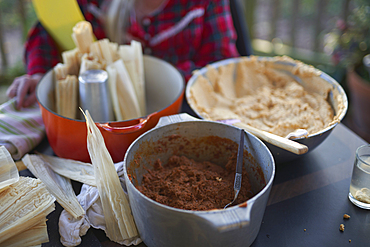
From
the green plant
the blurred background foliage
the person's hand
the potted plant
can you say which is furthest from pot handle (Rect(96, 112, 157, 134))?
the blurred background foliage

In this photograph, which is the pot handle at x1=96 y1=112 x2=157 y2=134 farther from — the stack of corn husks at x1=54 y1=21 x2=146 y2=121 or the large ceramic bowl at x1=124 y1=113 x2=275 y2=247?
the stack of corn husks at x1=54 y1=21 x2=146 y2=121

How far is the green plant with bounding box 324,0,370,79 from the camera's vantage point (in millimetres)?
1899

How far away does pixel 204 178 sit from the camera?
73 cm

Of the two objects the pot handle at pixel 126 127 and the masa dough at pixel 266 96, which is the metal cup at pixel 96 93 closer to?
the pot handle at pixel 126 127

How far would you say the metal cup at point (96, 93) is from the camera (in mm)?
865

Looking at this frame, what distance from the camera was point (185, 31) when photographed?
1.35 metres

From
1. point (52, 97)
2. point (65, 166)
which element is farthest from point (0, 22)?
point (65, 166)

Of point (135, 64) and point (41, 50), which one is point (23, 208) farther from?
point (41, 50)

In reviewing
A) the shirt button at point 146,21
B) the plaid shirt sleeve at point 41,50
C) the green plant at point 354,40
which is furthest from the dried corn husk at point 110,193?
the green plant at point 354,40

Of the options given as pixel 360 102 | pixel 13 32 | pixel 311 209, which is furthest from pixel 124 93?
pixel 13 32

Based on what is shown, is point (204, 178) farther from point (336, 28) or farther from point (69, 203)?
point (336, 28)

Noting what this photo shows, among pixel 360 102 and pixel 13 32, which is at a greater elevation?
pixel 13 32

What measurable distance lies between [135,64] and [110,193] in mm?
516

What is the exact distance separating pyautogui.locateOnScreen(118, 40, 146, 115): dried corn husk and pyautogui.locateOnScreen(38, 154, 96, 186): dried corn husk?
295mm
